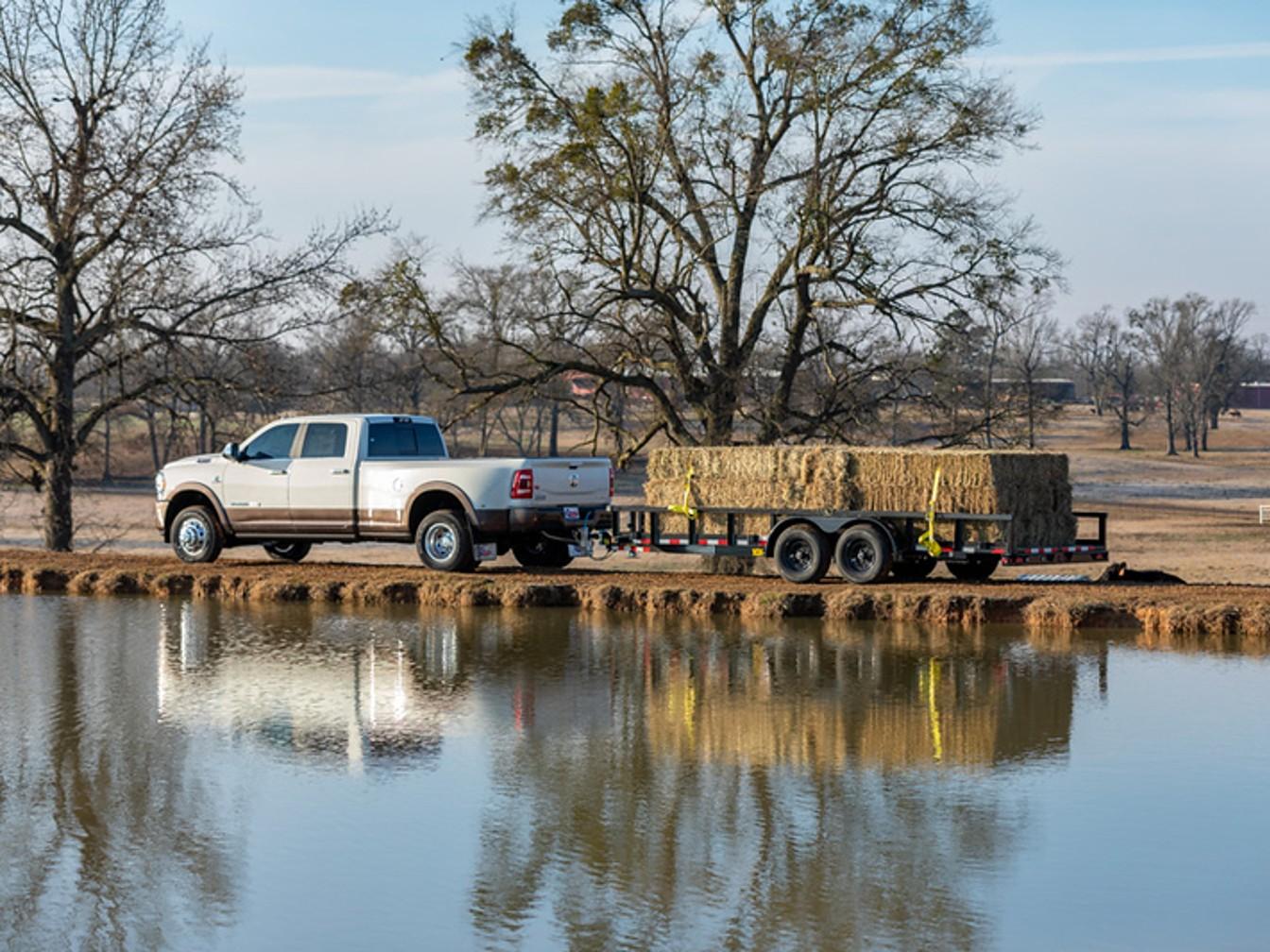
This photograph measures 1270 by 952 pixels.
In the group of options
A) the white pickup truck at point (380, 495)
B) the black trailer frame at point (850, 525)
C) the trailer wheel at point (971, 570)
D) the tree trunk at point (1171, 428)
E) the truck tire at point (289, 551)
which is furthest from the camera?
the tree trunk at point (1171, 428)

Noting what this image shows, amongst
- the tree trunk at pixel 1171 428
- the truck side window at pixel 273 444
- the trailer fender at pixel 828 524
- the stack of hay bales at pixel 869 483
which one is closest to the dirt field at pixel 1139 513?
the tree trunk at pixel 1171 428

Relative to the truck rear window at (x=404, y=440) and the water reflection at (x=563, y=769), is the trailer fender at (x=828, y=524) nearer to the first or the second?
the water reflection at (x=563, y=769)

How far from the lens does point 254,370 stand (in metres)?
33.7

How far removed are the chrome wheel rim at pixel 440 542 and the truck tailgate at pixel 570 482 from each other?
1.13 meters

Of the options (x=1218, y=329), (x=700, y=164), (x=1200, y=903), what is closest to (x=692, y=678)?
(x=1200, y=903)

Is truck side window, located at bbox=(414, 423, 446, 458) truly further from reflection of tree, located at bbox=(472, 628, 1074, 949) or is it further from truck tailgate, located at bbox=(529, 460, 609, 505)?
reflection of tree, located at bbox=(472, 628, 1074, 949)

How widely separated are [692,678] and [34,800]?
6.17m

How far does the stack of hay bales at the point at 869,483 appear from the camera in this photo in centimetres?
2125

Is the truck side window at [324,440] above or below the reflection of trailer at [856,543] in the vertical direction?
above

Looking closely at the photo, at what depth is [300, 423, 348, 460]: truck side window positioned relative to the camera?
2331cm

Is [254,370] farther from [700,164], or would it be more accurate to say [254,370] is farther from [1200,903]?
[1200,903]

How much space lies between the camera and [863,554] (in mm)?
22031

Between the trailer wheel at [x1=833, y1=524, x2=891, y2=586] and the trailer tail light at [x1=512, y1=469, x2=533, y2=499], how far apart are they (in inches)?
149

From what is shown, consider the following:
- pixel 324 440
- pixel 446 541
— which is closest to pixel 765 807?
pixel 446 541
